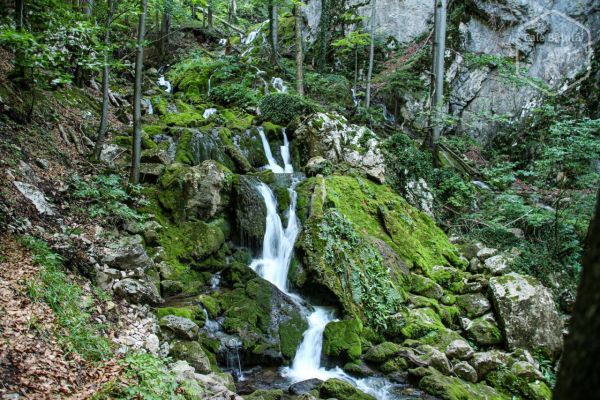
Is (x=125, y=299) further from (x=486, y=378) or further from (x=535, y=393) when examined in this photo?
(x=535, y=393)

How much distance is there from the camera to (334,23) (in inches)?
932

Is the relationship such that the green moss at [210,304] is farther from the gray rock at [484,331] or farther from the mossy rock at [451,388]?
the gray rock at [484,331]

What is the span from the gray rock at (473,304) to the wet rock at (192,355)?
6.36 meters

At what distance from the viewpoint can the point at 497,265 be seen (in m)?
10.5

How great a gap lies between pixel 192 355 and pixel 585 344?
5960 mm

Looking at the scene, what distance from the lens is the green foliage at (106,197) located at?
26.7 ft

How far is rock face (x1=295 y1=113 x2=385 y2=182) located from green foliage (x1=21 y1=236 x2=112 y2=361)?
28.5ft

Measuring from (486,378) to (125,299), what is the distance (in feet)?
22.0

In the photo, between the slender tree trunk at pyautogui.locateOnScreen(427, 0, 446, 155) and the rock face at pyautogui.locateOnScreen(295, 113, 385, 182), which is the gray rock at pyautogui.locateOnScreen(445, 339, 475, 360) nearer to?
the rock face at pyautogui.locateOnScreen(295, 113, 385, 182)

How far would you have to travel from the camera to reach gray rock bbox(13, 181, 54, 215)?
684 cm

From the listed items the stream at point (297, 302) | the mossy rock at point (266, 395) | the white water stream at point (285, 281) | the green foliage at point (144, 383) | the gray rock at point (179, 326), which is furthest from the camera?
the white water stream at point (285, 281)

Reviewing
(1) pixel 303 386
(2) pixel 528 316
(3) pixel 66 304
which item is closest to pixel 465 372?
(2) pixel 528 316

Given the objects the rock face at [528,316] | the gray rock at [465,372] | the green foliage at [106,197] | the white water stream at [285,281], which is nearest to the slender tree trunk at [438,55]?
the white water stream at [285,281]

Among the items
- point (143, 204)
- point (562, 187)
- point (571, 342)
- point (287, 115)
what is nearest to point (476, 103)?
point (562, 187)
